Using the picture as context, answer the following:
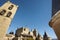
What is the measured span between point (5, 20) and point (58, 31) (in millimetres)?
23612

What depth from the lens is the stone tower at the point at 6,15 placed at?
24.2m

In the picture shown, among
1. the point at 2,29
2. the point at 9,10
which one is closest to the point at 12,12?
the point at 9,10

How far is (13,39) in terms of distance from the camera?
146ft

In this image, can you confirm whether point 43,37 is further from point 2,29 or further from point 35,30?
point 2,29

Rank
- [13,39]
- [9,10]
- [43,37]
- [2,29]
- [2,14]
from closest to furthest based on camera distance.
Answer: [2,29] → [2,14] → [9,10] → [13,39] → [43,37]

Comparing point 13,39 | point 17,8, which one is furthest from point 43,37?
point 17,8

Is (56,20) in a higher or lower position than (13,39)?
lower

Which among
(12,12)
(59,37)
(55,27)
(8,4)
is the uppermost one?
(8,4)

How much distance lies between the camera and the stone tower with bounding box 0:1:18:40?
24.2 metres

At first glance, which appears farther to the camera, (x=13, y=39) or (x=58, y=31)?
(x=13, y=39)

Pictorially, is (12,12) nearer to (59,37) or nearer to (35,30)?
(59,37)

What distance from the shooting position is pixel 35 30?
60.5m

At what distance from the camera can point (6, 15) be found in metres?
26.4

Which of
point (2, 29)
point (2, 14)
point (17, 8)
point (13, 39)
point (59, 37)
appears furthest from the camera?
point (13, 39)
